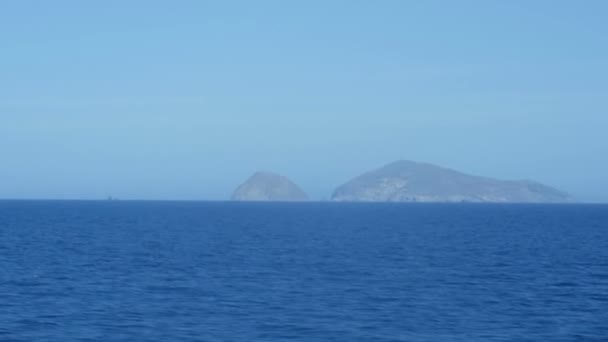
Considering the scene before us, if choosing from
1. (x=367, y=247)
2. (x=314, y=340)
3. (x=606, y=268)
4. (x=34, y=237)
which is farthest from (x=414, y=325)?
(x=34, y=237)

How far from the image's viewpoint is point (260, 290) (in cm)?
4000

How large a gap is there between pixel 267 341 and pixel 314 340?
1.44 metres

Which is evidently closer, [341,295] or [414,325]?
[414,325]

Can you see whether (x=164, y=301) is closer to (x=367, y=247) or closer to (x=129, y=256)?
(x=129, y=256)

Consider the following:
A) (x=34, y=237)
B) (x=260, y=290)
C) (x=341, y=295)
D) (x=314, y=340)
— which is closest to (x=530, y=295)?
(x=341, y=295)

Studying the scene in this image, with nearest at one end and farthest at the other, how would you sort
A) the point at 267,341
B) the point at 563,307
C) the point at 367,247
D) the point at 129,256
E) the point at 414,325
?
the point at 267,341
the point at 414,325
the point at 563,307
the point at 129,256
the point at 367,247

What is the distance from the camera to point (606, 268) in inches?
2076

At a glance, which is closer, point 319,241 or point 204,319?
point 204,319

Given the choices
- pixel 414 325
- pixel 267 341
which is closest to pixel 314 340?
pixel 267 341

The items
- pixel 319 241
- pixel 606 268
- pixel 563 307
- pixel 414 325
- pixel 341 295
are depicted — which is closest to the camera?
pixel 414 325

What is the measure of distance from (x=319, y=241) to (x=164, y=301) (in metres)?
43.9

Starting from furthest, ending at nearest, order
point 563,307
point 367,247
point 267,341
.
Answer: point 367,247 < point 563,307 < point 267,341

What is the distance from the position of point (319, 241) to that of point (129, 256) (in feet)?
79.4

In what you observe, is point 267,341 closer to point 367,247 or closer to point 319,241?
point 367,247
